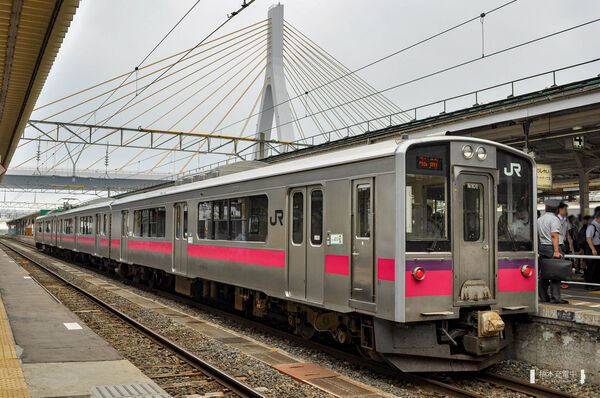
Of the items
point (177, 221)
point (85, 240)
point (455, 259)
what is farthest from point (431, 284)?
point (85, 240)

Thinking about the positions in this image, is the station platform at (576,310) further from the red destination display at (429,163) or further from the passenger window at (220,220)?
the passenger window at (220,220)

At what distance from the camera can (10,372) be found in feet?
20.2

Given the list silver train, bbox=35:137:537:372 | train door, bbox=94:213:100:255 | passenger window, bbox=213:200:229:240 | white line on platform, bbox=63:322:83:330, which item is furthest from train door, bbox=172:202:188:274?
train door, bbox=94:213:100:255

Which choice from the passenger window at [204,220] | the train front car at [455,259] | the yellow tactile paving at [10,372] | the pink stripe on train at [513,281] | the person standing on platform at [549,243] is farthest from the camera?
the passenger window at [204,220]

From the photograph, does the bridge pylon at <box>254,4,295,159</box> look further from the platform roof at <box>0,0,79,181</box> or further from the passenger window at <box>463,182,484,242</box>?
the passenger window at <box>463,182,484,242</box>

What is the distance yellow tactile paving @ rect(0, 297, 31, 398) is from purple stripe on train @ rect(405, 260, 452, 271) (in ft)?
13.6

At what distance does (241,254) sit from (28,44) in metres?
4.84

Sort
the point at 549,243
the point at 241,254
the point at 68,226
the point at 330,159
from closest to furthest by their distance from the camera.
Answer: the point at 330,159, the point at 549,243, the point at 241,254, the point at 68,226

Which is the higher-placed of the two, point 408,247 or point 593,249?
point 408,247

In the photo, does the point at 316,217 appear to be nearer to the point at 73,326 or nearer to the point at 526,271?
the point at 526,271

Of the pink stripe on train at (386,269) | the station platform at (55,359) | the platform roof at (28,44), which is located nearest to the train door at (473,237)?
the pink stripe on train at (386,269)

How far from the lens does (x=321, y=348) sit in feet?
28.2

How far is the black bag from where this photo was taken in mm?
8352

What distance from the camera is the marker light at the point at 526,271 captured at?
743 cm
